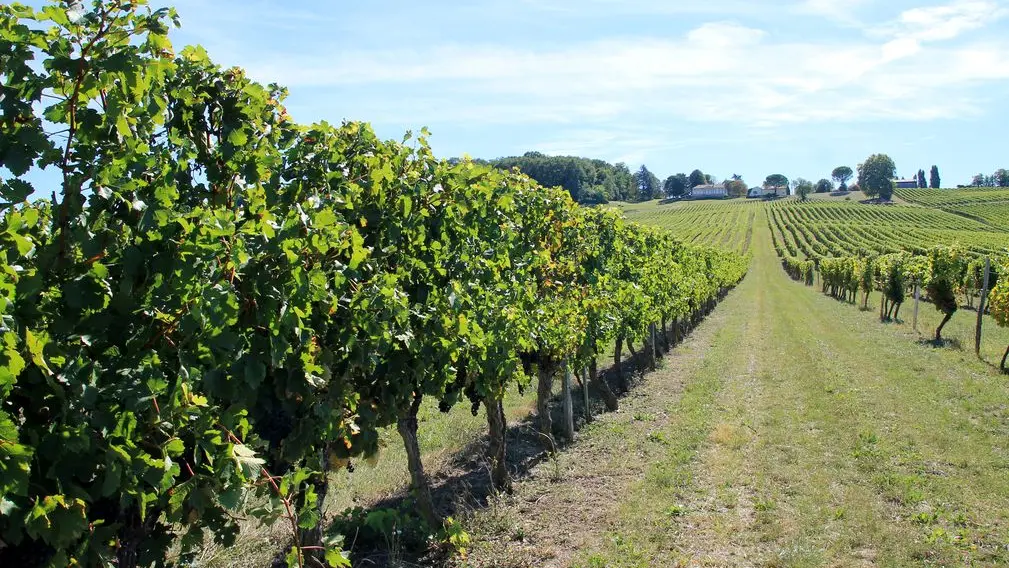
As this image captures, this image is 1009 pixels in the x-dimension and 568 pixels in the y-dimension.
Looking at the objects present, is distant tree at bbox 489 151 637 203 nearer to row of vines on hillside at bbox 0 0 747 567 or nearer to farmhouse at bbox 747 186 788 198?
farmhouse at bbox 747 186 788 198

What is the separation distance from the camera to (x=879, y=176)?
142875 millimetres

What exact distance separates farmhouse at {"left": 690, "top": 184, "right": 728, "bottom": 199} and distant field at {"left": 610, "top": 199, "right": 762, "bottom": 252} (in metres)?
35.6

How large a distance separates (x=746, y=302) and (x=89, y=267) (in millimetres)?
44590

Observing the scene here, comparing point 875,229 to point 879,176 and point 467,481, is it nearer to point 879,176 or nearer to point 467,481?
point 879,176

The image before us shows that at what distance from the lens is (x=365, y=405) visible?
5.84 meters

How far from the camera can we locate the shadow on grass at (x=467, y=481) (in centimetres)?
736

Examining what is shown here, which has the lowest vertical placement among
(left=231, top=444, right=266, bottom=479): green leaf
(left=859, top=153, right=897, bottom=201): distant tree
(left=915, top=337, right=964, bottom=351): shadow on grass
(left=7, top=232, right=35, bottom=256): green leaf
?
(left=915, top=337, right=964, bottom=351): shadow on grass

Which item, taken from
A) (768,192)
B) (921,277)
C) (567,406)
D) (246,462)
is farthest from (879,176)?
(246,462)

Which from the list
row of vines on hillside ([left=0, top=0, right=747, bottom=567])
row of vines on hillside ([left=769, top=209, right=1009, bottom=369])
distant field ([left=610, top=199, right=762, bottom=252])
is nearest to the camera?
row of vines on hillside ([left=0, top=0, right=747, bottom=567])

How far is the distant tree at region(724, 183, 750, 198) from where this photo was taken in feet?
633

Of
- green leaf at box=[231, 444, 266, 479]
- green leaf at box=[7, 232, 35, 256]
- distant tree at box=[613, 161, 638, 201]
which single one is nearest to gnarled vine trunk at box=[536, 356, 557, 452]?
green leaf at box=[231, 444, 266, 479]

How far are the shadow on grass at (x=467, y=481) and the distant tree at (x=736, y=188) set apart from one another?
7492 inches

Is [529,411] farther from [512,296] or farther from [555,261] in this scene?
[512,296]

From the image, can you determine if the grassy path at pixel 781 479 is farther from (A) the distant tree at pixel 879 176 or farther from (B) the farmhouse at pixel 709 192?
(B) the farmhouse at pixel 709 192
